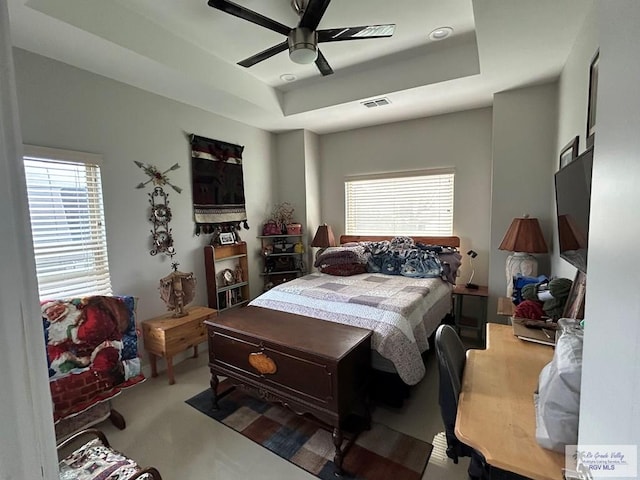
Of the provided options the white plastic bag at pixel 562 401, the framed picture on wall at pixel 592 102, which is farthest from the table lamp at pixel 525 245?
the white plastic bag at pixel 562 401

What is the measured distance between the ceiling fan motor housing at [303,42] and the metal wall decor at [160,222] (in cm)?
186

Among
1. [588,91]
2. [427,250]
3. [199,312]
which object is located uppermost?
[588,91]

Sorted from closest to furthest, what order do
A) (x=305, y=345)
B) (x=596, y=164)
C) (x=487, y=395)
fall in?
1. (x=596, y=164)
2. (x=487, y=395)
3. (x=305, y=345)

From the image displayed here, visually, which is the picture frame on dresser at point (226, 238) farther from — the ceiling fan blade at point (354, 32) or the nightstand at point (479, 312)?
the nightstand at point (479, 312)

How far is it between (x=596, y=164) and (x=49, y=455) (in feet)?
3.75

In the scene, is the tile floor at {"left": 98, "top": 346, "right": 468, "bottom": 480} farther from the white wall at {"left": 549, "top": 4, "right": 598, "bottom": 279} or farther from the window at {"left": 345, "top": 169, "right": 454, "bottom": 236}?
the window at {"left": 345, "top": 169, "right": 454, "bottom": 236}

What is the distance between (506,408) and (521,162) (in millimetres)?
2657

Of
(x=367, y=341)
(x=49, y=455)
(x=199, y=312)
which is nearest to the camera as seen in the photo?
(x=49, y=455)

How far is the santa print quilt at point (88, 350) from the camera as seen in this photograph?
190 centimetres

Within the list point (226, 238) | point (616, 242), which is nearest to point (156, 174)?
point (226, 238)

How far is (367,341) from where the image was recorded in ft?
6.70

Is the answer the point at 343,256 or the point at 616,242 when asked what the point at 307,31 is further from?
the point at 343,256

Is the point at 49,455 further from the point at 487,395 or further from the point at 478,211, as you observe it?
the point at 478,211

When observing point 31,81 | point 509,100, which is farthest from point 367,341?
point 31,81
